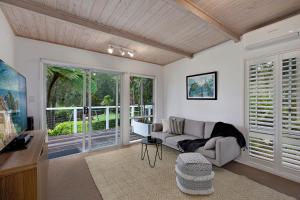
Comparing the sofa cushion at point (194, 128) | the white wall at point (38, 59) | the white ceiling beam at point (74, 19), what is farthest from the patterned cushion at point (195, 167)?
the white wall at point (38, 59)

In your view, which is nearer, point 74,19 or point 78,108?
point 74,19

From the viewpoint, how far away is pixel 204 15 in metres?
2.30

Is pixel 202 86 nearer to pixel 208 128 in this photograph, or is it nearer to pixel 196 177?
pixel 208 128

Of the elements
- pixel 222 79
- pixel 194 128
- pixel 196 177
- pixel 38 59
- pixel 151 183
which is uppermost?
pixel 38 59

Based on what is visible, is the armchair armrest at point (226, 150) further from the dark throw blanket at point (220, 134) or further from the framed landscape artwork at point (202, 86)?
the framed landscape artwork at point (202, 86)

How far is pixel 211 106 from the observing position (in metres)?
3.62

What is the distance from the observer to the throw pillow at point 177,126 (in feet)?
12.5

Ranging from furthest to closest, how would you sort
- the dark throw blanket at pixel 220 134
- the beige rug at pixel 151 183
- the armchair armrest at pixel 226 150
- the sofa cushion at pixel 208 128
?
the sofa cushion at pixel 208 128 < the dark throw blanket at pixel 220 134 < the armchair armrest at pixel 226 150 < the beige rug at pixel 151 183

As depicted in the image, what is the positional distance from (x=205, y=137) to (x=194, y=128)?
13.5 inches

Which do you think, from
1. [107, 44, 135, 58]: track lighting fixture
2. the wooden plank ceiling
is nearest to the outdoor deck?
[107, 44, 135, 58]: track lighting fixture

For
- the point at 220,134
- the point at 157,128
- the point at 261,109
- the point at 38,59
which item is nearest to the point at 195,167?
the point at 220,134

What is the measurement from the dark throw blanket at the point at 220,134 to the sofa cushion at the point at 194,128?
348 millimetres

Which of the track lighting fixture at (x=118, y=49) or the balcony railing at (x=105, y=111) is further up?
the track lighting fixture at (x=118, y=49)

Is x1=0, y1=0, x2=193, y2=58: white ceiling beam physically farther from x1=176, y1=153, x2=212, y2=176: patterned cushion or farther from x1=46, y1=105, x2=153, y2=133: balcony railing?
x1=176, y1=153, x2=212, y2=176: patterned cushion
